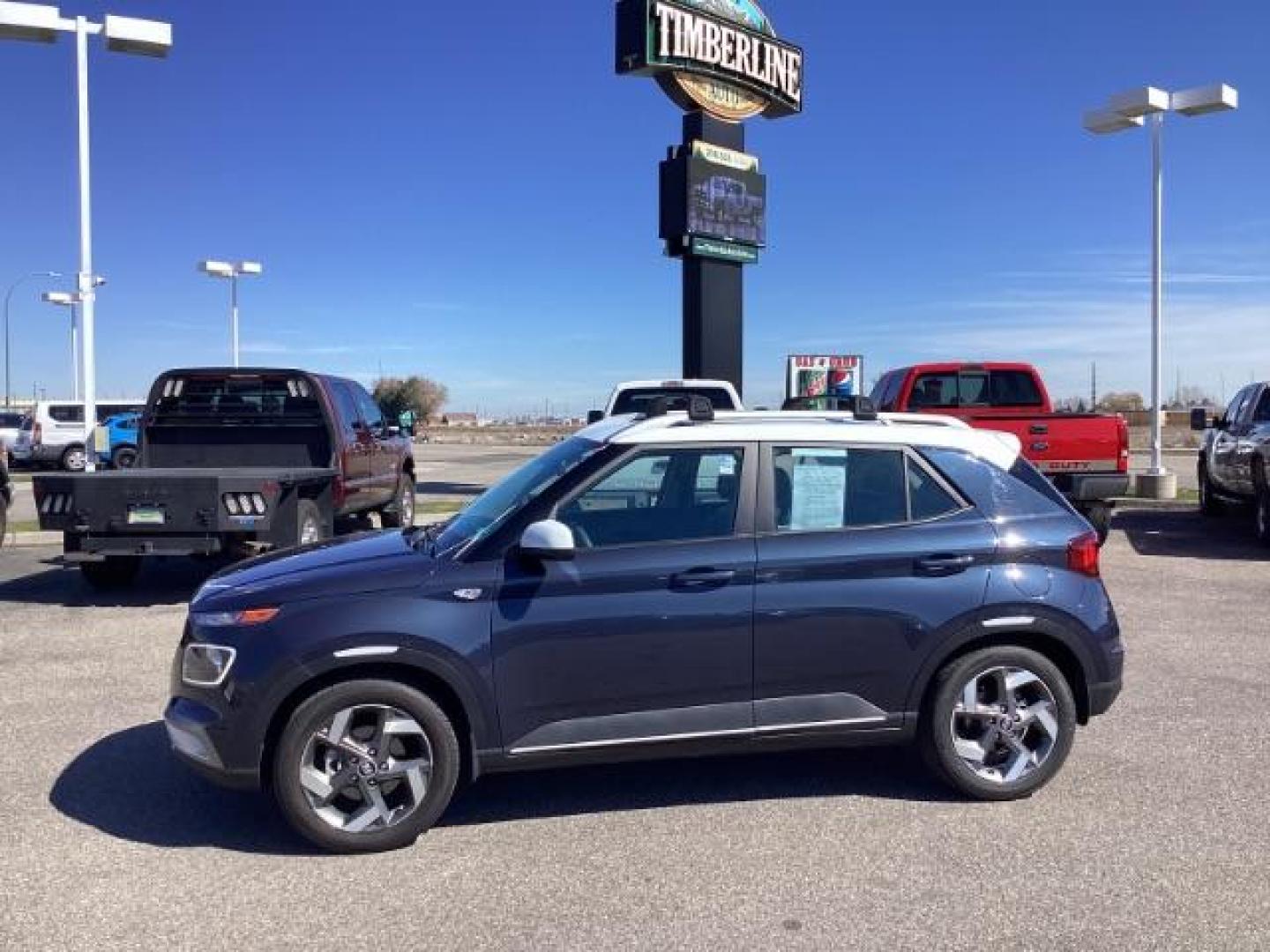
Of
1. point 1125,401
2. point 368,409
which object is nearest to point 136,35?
point 368,409

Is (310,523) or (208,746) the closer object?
(208,746)

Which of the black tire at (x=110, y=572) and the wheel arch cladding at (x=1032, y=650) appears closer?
the wheel arch cladding at (x=1032, y=650)

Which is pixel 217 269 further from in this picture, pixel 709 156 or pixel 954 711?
pixel 954 711

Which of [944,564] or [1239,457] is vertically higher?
[1239,457]

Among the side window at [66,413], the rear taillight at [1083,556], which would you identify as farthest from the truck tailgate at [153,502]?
the side window at [66,413]

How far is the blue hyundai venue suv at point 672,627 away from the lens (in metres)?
4.11

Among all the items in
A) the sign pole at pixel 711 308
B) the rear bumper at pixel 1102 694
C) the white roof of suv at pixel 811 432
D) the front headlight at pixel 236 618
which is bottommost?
the rear bumper at pixel 1102 694

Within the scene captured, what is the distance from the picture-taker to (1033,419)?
11.7m

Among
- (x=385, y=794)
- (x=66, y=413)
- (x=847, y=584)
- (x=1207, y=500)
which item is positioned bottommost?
(x=385, y=794)

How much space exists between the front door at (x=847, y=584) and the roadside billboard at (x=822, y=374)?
21010mm

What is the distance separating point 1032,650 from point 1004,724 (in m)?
0.35

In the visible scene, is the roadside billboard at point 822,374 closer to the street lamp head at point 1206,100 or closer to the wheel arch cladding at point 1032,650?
the street lamp head at point 1206,100

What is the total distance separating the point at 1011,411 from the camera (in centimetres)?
1309

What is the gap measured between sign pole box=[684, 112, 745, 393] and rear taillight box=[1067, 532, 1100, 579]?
14968 millimetres
